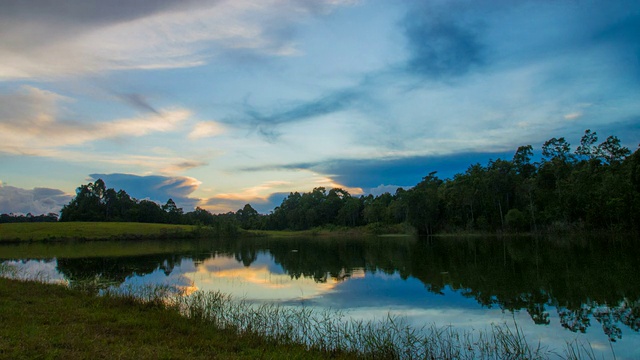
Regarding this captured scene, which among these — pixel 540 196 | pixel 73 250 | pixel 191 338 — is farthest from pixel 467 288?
pixel 540 196

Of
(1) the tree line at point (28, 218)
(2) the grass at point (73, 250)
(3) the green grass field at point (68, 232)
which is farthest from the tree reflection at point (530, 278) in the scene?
(1) the tree line at point (28, 218)

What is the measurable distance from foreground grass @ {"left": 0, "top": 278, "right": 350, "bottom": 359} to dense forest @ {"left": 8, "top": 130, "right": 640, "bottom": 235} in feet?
199

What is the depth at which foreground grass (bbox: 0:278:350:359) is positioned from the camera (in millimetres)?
8102

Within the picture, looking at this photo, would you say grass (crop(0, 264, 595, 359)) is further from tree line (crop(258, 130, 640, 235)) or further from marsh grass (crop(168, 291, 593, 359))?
tree line (crop(258, 130, 640, 235))

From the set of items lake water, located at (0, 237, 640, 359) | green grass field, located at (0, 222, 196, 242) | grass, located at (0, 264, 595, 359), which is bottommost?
lake water, located at (0, 237, 640, 359)

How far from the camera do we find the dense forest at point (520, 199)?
57.8m

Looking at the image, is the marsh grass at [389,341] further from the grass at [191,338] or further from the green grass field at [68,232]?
the green grass field at [68,232]

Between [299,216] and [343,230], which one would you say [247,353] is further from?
[299,216]

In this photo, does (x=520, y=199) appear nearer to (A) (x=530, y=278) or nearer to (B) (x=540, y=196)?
(B) (x=540, y=196)

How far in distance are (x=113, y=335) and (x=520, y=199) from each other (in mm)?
82183

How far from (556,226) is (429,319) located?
62725 millimetres

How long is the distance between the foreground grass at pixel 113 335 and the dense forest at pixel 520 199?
60806 millimetres

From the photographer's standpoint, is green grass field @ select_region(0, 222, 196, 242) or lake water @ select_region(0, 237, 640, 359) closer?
lake water @ select_region(0, 237, 640, 359)

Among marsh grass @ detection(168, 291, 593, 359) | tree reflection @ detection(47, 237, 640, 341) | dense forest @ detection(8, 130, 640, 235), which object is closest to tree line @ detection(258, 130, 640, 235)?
dense forest @ detection(8, 130, 640, 235)
